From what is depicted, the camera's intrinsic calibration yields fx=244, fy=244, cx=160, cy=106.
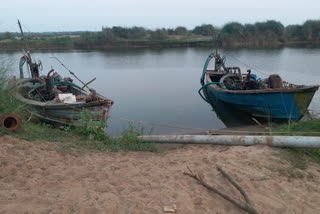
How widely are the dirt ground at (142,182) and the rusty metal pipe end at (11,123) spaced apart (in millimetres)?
539

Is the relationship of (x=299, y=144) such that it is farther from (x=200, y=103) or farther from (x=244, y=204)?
(x=200, y=103)

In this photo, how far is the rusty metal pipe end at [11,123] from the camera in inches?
204

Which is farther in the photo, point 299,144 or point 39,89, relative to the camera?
point 39,89

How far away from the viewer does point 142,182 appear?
11.3 feet

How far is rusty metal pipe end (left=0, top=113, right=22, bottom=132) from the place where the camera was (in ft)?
17.0

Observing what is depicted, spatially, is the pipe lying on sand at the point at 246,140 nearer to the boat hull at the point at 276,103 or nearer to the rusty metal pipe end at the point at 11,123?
the rusty metal pipe end at the point at 11,123

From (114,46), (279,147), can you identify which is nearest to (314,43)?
(114,46)

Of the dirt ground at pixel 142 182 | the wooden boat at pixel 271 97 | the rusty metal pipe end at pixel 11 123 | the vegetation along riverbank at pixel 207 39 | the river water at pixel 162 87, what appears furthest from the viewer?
the vegetation along riverbank at pixel 207 39

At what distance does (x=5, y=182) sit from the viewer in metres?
3.28

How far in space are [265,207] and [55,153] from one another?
3683mm

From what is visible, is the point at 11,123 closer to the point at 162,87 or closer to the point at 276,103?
the point at 276,103

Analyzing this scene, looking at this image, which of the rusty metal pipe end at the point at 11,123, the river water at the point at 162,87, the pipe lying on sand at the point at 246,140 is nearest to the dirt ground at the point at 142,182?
the pipe lying on sand at the point at 246,140

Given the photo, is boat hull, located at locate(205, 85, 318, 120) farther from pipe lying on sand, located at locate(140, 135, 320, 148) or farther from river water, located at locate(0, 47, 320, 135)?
pipe lying on sand, located at locate(140, 135, 320, 148)

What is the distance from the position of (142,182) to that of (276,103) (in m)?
6.74
